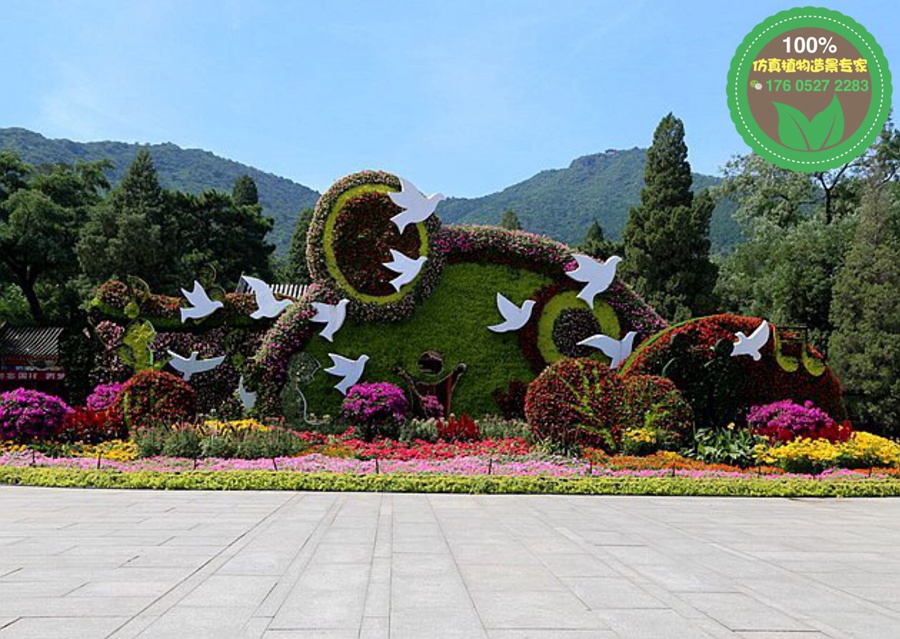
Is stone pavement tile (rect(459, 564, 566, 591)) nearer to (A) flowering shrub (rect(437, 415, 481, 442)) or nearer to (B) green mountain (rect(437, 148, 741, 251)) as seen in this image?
(A) flowering shrub (rect(437, 415, 481, 442))

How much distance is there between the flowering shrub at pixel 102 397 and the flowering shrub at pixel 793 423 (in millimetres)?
12889

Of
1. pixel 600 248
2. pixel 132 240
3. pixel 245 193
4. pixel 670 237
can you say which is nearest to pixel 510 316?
pixel 670 237

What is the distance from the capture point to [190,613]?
14.1 feet

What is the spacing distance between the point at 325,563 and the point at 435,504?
11.1 feet

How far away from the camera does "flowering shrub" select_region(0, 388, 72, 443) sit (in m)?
12.8

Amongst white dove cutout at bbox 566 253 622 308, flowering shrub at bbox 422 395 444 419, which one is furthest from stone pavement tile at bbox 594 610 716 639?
white dove cutout at bbox 566 253 622 308

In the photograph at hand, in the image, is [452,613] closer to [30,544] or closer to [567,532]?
[567,532]

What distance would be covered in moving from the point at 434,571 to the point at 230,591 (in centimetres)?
147

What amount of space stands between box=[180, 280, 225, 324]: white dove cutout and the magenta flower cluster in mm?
4539

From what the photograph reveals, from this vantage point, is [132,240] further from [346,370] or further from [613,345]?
[613,345]

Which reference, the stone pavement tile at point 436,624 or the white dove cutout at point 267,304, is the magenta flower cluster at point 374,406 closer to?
the white dove cutout at point 267,304

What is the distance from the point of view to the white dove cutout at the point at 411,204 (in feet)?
52.6

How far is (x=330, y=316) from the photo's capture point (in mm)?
15867

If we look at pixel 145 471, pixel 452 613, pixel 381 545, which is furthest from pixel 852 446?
pixel 145 471
